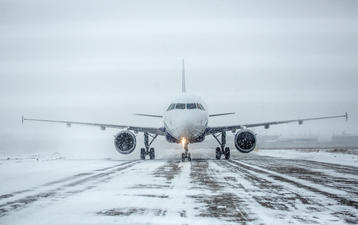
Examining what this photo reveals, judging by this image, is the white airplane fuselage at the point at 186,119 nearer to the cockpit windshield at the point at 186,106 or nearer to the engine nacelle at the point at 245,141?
the cockpit windshield at the point at 186,106

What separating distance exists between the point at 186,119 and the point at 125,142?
5283 mm

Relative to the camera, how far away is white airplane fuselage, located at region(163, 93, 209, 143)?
2631cm

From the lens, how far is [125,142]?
29062 mm

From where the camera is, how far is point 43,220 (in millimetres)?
7301

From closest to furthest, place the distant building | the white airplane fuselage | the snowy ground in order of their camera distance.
→ the snowy ground < the white airplane fuselage < the distant building

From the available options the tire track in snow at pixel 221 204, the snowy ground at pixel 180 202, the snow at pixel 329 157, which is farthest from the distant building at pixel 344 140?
the tire track in snow at pixel 221 204

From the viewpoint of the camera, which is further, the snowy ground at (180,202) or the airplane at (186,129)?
the airplane at (186,129)

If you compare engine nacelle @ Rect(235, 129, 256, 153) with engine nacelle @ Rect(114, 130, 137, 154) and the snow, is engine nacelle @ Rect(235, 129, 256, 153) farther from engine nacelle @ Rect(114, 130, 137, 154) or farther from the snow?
engine nacelle @ Rect(114, 130, 137, 154)

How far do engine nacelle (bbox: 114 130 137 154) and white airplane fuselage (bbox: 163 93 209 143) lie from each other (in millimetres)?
2489

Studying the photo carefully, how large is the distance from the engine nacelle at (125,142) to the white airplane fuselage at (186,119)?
249cm

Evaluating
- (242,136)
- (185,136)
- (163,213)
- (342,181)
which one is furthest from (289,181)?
(242,136)

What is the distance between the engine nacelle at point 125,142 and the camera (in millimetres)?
28938

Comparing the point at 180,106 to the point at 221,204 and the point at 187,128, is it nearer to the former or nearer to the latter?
the point at 187,128

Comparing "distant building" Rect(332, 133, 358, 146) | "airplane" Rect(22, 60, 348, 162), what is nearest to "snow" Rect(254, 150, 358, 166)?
"airplane" Rect(22, 60, 348, 162)
